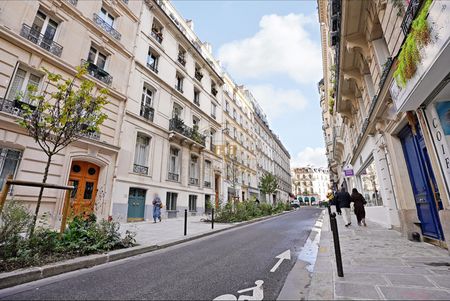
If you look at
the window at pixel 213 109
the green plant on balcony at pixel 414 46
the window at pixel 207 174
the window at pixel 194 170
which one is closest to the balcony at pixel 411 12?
the green plant on balcony at pixel 414 46

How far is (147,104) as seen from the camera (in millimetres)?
15391

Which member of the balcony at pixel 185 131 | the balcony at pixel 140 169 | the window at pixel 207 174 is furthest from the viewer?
the window at pixel 207 174

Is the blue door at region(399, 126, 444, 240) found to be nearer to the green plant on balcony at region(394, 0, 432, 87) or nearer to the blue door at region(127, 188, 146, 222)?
the green plant on balcony at region(394, 0, 432, 87)

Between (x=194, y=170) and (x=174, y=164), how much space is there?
8.21ft

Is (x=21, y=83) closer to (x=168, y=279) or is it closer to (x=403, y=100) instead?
(x=168, y=279)

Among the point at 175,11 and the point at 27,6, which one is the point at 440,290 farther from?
the point at 175,11

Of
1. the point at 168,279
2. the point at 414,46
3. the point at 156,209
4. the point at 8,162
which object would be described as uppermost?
the point at 414,46

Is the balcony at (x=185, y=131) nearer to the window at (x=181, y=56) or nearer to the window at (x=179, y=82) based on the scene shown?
the window at (x=179, y=82)

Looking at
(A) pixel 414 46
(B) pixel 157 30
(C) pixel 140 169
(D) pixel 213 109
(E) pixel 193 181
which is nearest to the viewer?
(A) pixel 414 46

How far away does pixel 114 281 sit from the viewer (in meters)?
3.43

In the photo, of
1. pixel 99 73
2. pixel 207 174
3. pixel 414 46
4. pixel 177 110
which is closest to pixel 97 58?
pixel 99 73

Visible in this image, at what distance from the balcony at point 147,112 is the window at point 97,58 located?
10.7ft

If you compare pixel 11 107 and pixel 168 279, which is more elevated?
pixel 11 107

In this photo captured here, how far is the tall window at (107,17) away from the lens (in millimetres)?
13352
